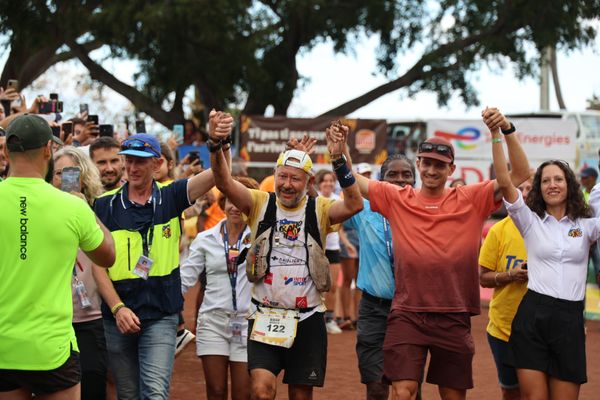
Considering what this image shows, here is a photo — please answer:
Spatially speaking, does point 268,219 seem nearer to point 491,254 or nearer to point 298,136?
point 491,254

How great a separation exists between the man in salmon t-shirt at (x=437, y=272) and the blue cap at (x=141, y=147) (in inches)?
64.6

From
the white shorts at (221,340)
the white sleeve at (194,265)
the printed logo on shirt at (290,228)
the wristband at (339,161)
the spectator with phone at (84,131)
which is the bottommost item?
the white shorts at (221,340)

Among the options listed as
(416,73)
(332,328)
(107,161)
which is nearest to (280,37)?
(416,73)

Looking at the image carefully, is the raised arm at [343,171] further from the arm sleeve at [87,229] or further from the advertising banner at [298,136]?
the advertising banner at [298,136]

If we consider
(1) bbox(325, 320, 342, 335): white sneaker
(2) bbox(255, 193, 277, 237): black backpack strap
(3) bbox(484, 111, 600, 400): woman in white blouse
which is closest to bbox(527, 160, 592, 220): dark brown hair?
(3) bbox(484, 111, 600, 400): woman in white blouse

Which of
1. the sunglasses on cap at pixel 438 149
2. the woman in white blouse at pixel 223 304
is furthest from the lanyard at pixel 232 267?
the sunglasses on cap at pixel 438 149

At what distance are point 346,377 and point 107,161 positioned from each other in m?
4.38

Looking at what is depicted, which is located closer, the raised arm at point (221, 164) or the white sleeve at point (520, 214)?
the raised arm at point (221, 164)

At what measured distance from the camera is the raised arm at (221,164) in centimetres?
645

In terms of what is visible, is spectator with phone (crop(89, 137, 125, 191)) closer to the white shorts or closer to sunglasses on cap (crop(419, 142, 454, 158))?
the white shorts

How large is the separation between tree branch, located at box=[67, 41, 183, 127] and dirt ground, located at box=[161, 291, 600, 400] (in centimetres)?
1363

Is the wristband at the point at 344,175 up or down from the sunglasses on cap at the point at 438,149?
down

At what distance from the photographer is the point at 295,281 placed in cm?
669

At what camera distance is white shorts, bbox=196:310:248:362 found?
7.48 metres
